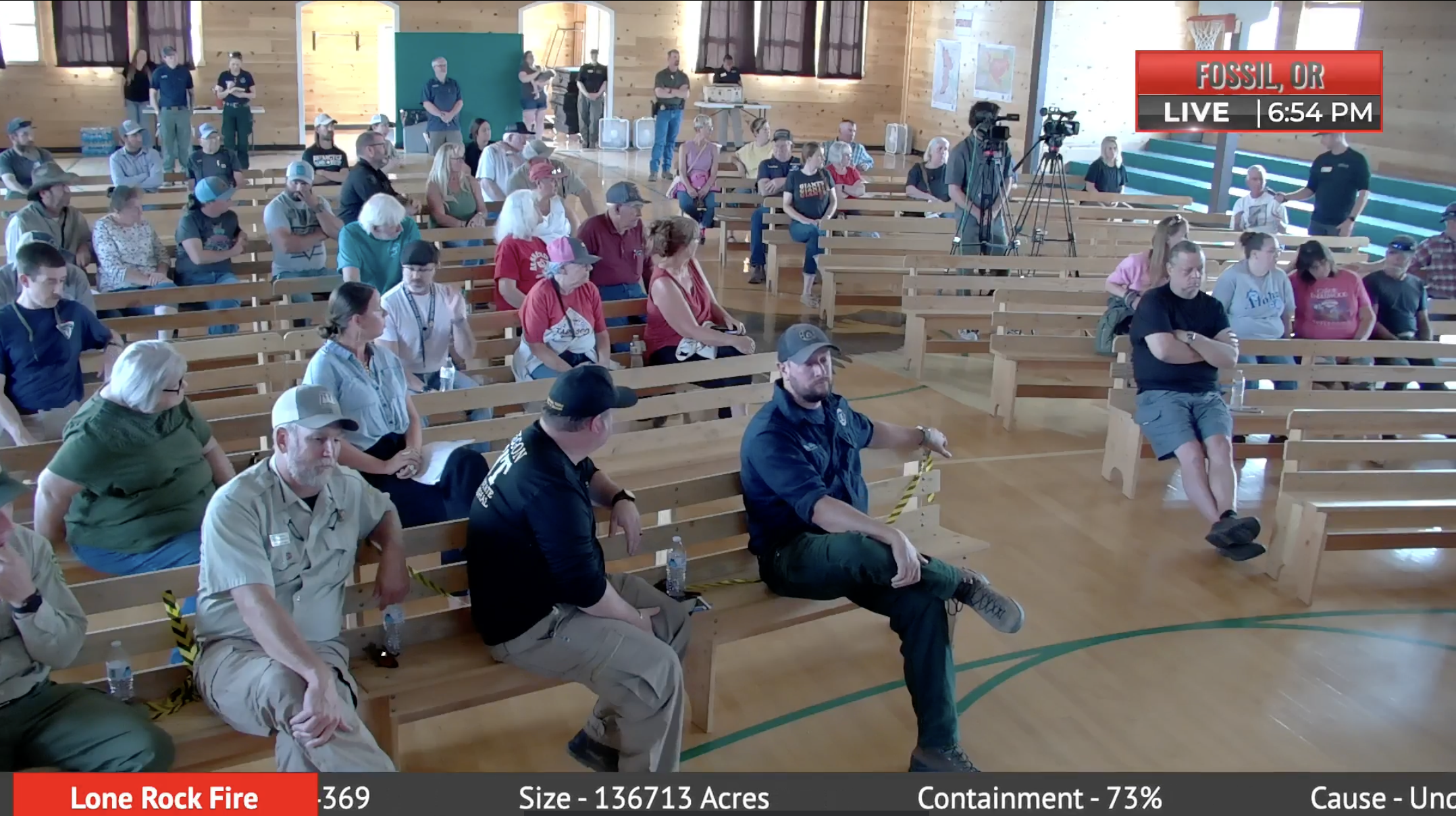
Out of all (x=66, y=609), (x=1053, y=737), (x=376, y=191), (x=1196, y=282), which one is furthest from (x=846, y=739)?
(x=376, y=191)

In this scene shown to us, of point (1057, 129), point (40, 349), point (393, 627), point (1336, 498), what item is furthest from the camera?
point (1057, 129)

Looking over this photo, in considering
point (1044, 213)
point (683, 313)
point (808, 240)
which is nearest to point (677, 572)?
point (683, 313)

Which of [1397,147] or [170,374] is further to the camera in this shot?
[1397,147]

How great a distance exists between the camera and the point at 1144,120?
17422 millimetres

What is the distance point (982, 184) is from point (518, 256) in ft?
13.0

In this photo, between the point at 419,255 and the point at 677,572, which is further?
the point at 419,255

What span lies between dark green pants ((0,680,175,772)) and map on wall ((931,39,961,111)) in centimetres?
1870

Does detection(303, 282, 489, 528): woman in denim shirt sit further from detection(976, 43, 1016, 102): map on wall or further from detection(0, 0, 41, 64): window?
detection(0, 0, 41, 64): window

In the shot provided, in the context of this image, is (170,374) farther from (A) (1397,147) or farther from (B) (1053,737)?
(A) (1397,147)

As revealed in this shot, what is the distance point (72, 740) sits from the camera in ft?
9.71

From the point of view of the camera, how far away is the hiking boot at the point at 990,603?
3734 mm

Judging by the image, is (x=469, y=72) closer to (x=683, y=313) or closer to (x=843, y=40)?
(x=843, y=40)

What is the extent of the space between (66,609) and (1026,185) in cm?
1192

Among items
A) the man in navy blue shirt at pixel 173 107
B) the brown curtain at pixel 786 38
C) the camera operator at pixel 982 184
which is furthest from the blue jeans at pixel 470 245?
the brown curtain at pixel 786 38
